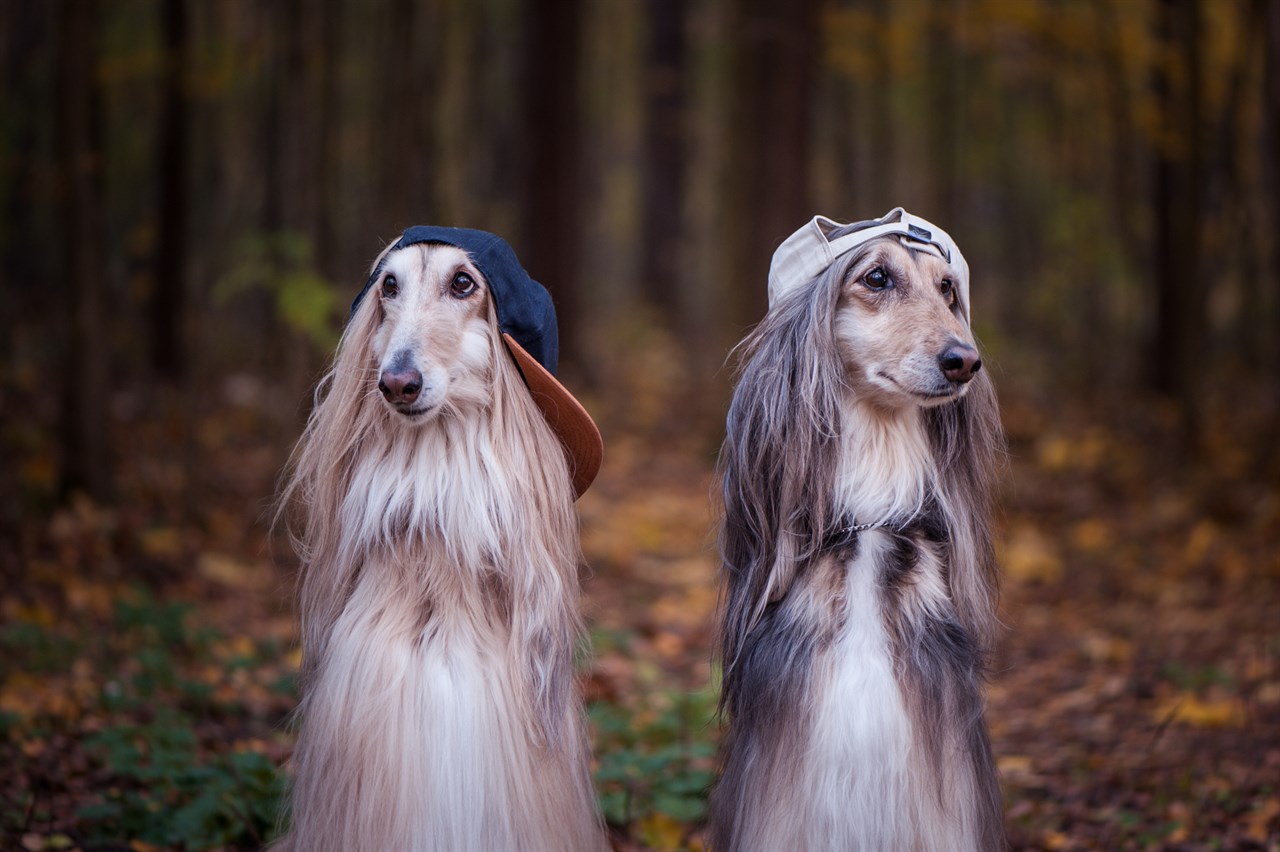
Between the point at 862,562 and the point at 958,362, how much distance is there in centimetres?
60

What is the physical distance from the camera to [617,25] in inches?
987

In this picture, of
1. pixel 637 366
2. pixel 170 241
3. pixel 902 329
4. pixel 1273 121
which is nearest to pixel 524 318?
pixel 902 329

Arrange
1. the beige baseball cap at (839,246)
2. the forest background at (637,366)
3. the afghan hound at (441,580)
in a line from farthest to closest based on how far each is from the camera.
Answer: the forest background at (637,366)
the beige baseball cap at (839,246)
the afghan hound at (441,580)

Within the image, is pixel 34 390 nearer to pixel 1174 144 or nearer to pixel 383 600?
pixel 383 600

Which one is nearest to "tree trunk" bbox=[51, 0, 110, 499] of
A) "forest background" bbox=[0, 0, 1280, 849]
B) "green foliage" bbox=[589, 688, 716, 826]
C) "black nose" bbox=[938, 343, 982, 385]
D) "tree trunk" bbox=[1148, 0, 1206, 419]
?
"forest background" bbox=[0, 0, 1280, 849]

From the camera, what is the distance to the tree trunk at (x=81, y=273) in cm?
815

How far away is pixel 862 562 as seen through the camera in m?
3.54

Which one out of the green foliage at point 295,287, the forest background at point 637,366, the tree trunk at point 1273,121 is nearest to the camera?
the forest background at point 637,366

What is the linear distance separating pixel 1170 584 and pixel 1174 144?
4911 millimetres

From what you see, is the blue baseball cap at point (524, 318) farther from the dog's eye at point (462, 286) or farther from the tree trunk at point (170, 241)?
the tree trunk at point (170, 241)

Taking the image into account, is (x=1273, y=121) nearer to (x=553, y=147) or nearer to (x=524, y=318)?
(x=524, y=318)

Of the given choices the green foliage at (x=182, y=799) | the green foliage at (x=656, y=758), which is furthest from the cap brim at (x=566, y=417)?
the green foliage at (x=182, y=799)

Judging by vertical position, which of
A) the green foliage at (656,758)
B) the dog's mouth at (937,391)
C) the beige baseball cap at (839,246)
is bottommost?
the green foliage at (656,758)

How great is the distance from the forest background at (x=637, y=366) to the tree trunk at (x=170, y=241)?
0.12 ft
